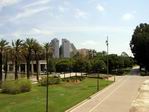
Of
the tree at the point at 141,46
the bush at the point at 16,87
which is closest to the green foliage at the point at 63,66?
the tree at the point at 141,46

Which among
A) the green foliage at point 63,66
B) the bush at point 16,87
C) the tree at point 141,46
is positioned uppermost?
the tree at point 141,46

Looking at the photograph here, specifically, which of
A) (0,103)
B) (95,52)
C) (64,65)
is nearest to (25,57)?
(0,103)

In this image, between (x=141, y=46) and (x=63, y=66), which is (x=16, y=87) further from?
(x=63, y=66)

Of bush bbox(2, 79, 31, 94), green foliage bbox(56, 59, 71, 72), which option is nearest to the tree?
green foliage bbox(56, 59, 71, 72)

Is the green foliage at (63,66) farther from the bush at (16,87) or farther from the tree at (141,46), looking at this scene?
the bush at (16,87)

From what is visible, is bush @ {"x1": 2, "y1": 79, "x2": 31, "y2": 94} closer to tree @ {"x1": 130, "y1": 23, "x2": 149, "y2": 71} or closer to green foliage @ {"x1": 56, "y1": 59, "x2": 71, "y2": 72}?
tree @ {"x1": 130, "y1": 23, "x2": 149, "y2": 71}

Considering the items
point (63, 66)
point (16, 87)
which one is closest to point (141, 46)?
point (63, 66)

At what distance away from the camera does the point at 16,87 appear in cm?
5200

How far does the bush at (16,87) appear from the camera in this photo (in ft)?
169

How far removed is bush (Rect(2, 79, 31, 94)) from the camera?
169 ft

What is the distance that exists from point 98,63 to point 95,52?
64454 millimetres

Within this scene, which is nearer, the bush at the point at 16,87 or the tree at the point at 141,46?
the bush at the point at 16,87

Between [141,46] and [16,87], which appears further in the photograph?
[141,46]

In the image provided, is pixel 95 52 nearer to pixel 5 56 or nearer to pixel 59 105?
pixel 5 56
